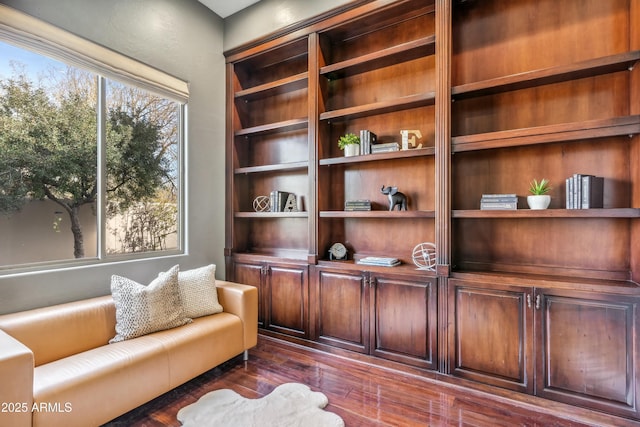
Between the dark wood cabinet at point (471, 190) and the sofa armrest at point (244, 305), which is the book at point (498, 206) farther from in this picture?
the sofa armrest at point (244, 305)

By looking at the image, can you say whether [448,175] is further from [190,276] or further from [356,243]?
[190,276]

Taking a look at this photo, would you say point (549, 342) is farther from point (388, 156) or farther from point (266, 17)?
point (266, 17)

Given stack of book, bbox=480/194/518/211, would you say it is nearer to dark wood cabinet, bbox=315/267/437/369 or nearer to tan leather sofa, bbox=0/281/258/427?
dark wood cabinet, bbox=315/267/437/369

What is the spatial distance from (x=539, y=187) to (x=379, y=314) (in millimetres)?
1589

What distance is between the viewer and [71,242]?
2516 millimetres

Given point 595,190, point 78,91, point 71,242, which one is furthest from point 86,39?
point 595,190

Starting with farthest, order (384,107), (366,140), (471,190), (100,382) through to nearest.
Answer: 1. (366,140)
2. (384,107)
3. (471,190)
4. (100,382)

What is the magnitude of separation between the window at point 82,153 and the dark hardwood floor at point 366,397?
138cm

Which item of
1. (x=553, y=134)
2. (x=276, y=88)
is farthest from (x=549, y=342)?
(x=276, y=88)

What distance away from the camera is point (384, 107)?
2.84 meters

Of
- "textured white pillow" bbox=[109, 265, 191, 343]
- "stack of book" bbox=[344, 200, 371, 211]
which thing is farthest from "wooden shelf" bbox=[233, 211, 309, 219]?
"textured white pillow" bbox=[109, 265, 191, 343]

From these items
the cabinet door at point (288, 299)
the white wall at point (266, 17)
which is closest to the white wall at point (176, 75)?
the white wall at point (266, 17)

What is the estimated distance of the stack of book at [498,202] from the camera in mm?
2344

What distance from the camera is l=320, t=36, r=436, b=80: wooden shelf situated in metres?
2.68
